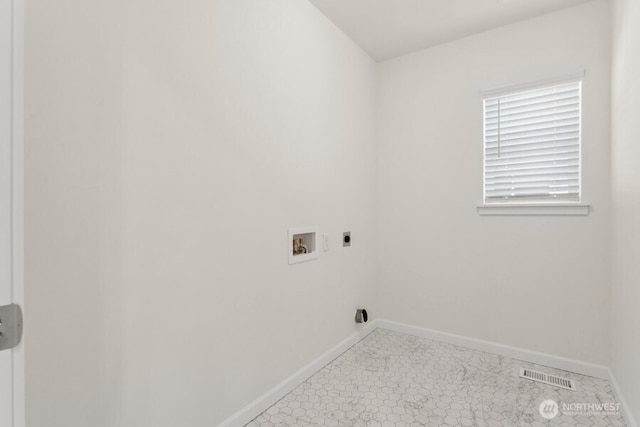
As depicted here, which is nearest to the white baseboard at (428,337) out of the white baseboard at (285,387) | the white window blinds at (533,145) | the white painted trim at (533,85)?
the white baseboard at (285,387)

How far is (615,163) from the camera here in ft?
6.31

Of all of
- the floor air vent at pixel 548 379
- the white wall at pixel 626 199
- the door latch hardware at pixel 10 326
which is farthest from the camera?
the floor air vent at pixel 548 379

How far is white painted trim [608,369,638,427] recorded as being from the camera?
158cm

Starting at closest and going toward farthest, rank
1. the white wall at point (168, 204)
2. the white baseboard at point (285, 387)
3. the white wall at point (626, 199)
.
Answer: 1. the white wall at point (168, 204)
2. the white wall at point (626, 199)
3. the white baseboard at point (285, 387)

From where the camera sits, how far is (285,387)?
1.94 m

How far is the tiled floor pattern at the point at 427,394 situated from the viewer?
170cm

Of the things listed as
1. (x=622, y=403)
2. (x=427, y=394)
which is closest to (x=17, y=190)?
(x=427, y=394)

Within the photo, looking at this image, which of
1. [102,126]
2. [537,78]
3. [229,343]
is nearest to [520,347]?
[537,78]

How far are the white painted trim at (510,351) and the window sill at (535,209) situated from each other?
100 cm

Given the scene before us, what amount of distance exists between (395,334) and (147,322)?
2.19 m

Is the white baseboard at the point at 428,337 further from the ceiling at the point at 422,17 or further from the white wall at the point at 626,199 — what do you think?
the ceiling at the point at 422,17

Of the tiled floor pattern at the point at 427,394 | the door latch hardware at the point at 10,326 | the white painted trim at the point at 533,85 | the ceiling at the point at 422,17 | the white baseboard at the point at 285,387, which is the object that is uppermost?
the ceiling at the point at 422,17

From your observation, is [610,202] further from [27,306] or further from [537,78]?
[27,306]

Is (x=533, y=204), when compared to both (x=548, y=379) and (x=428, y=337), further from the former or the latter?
(x=428, y=337)
